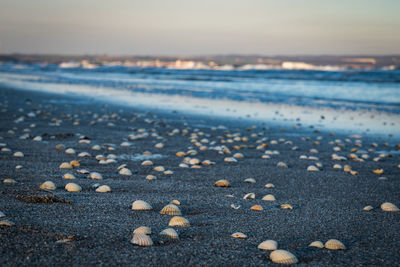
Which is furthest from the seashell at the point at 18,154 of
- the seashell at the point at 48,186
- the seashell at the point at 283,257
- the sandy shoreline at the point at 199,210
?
the seashell at the point at 283,257

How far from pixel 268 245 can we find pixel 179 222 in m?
0.74

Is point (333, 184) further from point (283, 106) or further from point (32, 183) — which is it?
point (283, 106)

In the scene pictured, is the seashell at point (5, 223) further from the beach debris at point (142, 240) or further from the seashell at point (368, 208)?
the seashell at point (368, 208)

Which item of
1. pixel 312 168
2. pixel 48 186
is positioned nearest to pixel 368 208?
pixel 312 168

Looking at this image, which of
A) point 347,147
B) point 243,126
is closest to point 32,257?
point 347,147

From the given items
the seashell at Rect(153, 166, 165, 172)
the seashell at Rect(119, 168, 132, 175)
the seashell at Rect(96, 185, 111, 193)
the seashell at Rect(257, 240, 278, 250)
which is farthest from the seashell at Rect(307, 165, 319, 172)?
the seashell at Rect(257, 240, 278, 250)

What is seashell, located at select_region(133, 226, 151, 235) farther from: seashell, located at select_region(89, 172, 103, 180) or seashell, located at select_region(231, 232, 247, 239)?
seashell, located at select_region(89, 172, 103, 180)

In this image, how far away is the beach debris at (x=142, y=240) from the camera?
2.72m

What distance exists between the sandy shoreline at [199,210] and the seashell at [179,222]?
6 cm

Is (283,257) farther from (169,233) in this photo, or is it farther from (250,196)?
(250,196)

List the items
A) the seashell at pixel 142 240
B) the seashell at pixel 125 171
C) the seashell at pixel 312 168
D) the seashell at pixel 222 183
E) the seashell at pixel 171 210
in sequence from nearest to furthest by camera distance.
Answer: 1. the seashell at pixel 142 240
2. the seashell at pixel 171 210
3. the seashell at pixel 222 183
4. the seashell at pixel 125 171
5. the seashell at pixel 312 168

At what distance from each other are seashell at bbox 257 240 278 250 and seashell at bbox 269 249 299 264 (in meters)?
0.15

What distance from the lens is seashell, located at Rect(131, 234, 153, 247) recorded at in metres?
2.72

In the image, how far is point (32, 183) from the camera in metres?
4.29
